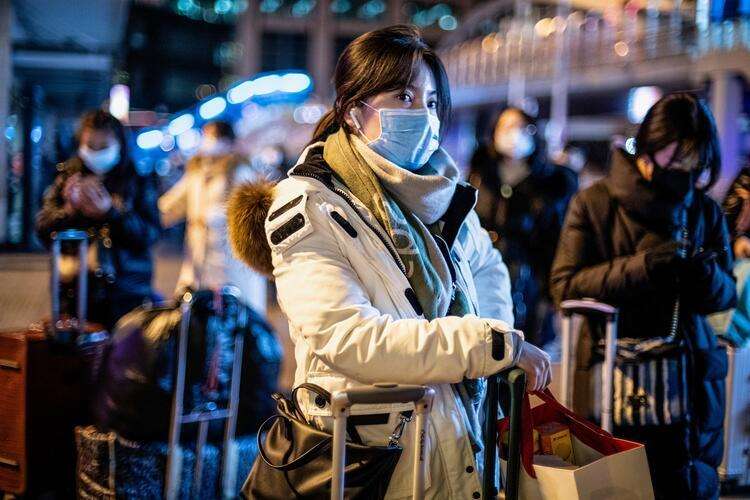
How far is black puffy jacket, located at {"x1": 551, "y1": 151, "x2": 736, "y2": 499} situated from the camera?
3.41 meters

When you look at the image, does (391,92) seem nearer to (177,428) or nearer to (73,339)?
(177,428)

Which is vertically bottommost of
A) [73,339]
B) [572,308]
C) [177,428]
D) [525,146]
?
[177,428]

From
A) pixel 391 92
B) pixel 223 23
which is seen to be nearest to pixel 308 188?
pixel 391 92

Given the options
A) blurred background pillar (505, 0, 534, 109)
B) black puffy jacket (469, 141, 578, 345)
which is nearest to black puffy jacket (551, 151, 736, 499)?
black puffy jacket (469, 141, 578, 345)

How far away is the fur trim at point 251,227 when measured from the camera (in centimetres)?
249

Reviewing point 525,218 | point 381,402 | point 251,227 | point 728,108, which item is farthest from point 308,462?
point 728,108

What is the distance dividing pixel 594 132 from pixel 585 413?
3453cm

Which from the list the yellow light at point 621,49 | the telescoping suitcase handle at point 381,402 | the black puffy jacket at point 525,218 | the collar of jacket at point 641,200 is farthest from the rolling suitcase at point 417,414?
the yellow light at point 621,49

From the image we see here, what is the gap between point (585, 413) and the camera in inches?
143

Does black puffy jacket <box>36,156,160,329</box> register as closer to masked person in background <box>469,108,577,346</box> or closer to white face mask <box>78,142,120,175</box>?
white face mask <box>78,142,120,175</box>

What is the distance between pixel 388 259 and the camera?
88.6 inches

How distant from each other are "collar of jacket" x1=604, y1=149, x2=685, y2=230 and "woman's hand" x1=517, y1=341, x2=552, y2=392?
1540mm

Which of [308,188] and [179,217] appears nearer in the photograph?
[308,188]

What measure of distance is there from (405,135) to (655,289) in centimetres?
156
